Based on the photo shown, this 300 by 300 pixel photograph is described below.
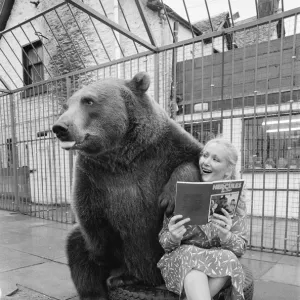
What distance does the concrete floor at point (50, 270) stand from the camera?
273 cm

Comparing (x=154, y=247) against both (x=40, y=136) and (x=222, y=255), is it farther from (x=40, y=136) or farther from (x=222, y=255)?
(x=40, y=136)

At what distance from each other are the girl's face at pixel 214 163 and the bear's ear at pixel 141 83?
0.59 metres

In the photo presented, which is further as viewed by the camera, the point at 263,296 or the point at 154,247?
the point at 263,296

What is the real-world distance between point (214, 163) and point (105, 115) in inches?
29.1

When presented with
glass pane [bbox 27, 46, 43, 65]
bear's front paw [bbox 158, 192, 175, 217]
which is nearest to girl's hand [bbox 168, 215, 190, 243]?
bear's front paw [bbox 158, 192, 175, 217]

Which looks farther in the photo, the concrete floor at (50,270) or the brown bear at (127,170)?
the concrete floor at (50,270)

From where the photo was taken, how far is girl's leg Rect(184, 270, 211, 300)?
1.58 meters

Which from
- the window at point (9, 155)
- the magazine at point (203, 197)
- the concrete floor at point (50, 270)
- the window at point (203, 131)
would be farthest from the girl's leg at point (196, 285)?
the window at point (9, 155)

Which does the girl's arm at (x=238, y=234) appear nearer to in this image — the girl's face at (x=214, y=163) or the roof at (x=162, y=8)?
the girl's face at (x=214, y=163)

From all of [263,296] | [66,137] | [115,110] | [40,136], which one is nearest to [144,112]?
[115,110]

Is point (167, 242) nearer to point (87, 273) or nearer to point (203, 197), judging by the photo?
point (203, 197)

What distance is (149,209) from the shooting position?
2023 mm

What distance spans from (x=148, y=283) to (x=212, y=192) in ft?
3.06

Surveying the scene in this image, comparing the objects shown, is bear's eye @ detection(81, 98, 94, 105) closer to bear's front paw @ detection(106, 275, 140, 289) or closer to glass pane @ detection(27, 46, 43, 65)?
bear's front paw @ detection(106, 275, 140, 289)
